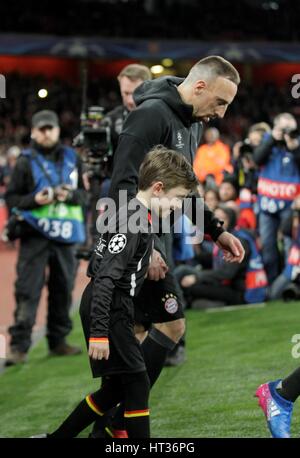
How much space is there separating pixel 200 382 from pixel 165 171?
250cm

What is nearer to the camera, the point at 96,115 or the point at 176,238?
the point at 96,115

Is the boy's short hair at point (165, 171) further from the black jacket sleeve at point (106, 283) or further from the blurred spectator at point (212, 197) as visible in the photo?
the blurred spectator at point (212, 197)

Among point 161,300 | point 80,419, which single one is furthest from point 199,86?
point 80,419

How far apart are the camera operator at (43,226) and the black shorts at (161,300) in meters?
3.09

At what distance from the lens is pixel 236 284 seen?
10.0 m

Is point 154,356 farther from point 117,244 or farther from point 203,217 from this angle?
point 117,244

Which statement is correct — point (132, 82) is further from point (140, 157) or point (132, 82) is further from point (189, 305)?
point (189, 305)

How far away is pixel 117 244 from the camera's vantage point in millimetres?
4301

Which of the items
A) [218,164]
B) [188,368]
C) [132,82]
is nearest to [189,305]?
[188,368]

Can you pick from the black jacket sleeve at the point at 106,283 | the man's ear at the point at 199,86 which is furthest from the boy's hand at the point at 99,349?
the man's ear at the point at 199,86

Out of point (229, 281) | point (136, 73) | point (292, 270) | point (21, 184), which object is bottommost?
point (229, 281)

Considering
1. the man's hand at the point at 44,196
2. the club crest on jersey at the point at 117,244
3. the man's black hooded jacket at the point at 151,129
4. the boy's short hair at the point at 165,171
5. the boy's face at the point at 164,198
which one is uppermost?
the man's black hooded jacket at the point at 151,129

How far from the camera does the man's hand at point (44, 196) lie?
26.1 feet
